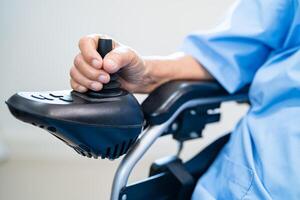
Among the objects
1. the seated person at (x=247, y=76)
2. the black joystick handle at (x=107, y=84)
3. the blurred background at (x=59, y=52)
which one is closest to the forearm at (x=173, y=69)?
the seated person at (x=247, y=76)

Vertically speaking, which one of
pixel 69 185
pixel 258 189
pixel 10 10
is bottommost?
pixel 69 185

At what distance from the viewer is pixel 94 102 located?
33 centimetres

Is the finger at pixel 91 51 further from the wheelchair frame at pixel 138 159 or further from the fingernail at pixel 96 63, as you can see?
the wheelchair frame at pixel 138 159

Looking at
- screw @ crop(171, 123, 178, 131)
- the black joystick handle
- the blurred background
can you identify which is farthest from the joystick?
the blurred background

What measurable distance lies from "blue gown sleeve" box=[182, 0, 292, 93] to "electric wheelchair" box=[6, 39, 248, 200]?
1.3 inches

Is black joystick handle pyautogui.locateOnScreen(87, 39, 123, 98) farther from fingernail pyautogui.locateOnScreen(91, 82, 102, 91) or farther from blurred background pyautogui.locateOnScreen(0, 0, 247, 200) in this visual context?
blurred background pyautogui.locateOnScreen(0, 0, 247, 200)

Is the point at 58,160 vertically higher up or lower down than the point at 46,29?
lower down

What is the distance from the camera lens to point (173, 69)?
1.66ft

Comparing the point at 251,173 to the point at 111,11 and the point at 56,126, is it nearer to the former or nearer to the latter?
the point at 56,126

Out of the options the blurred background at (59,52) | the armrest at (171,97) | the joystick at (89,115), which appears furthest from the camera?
the blurred background at (59,52)

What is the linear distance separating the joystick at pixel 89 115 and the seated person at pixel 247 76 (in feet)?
0.08

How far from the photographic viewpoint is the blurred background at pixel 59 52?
77 cm

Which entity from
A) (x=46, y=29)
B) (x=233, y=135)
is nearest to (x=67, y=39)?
(x=46, y=29)

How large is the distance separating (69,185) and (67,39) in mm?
437
